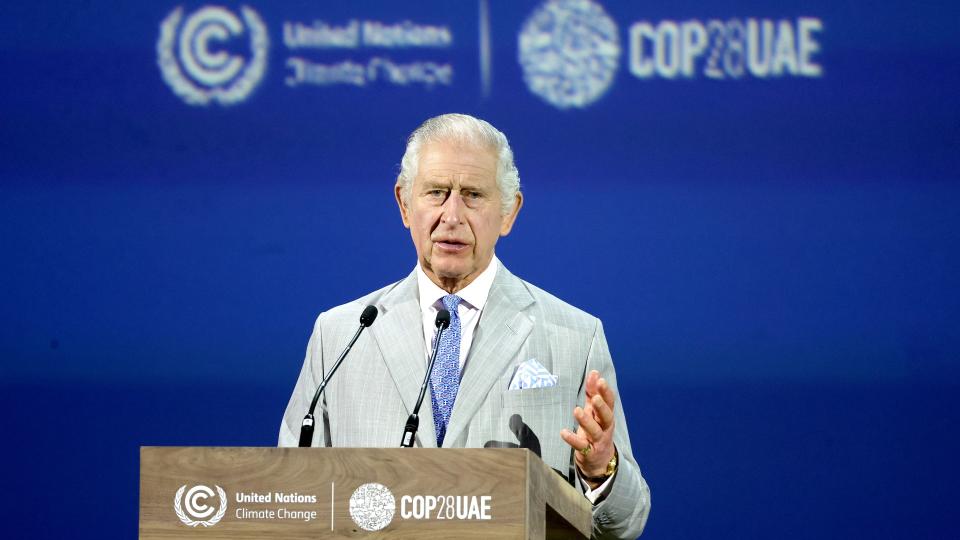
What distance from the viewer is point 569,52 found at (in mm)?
3865

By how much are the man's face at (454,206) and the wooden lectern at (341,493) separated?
98 cm

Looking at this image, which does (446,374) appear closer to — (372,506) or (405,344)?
(405,344)

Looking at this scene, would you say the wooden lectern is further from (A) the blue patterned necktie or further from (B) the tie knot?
(B) the tie knot

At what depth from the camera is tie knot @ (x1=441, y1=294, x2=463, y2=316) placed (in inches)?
118

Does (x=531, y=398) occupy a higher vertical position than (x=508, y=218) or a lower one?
lower

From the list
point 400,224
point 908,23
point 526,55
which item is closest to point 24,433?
point 400,224

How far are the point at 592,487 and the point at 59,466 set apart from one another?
1950 millimetres

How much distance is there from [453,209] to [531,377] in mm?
411

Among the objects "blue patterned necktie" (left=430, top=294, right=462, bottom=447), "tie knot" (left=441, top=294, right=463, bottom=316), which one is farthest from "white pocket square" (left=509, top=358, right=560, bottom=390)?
"tie knot" (left=441, top=294, right=463, bottom=316)

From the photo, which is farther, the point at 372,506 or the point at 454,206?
the point at 454,206

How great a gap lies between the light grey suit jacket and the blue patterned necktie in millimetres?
34

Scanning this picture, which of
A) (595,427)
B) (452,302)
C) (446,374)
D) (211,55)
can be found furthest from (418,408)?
(211,55)

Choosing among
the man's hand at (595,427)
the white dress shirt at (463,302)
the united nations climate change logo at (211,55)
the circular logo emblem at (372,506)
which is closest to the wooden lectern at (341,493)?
the circular logo emblem at (372,506)

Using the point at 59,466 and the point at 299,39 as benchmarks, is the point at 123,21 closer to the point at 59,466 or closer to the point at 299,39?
the point at 299,39
